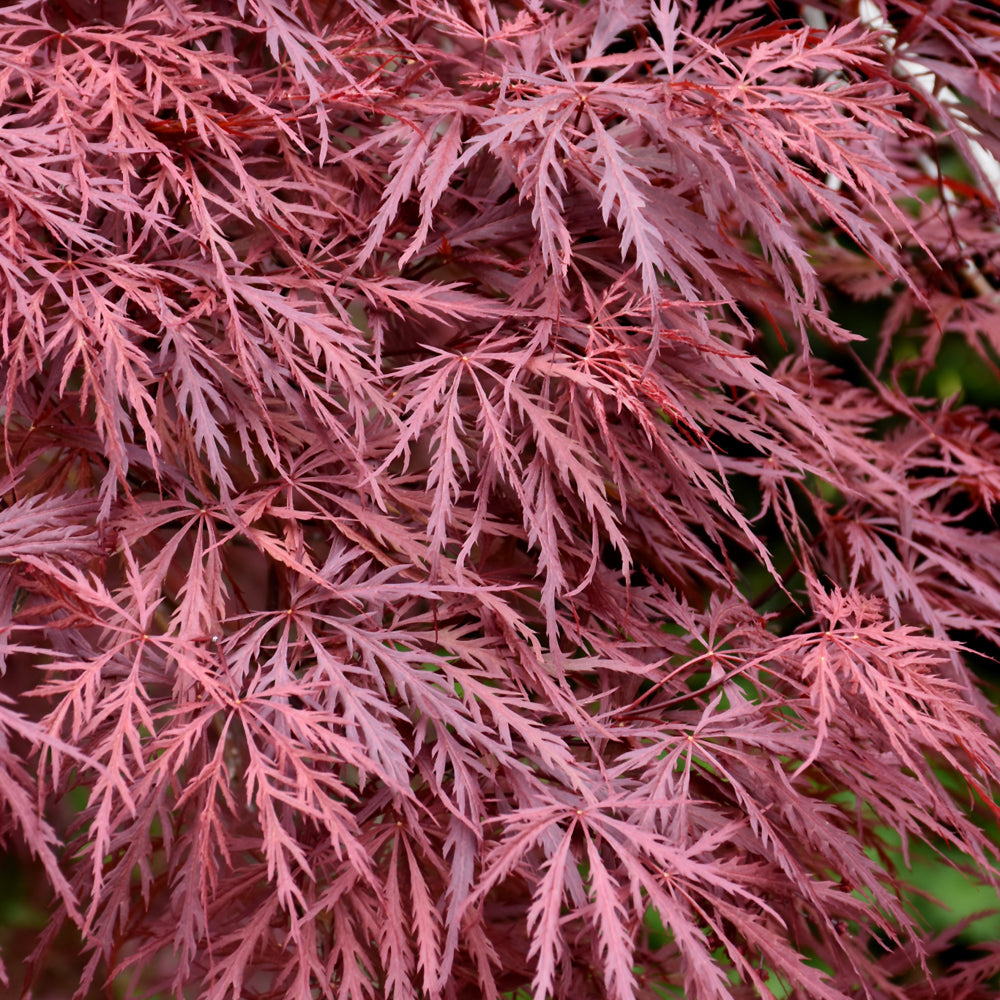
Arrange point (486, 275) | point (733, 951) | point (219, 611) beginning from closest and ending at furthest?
point (733, 951) → point (219, 611) → point (486, 275)

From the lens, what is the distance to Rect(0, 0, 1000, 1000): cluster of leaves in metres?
0.77

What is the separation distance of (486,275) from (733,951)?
70cm

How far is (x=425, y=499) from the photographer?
2.97ft

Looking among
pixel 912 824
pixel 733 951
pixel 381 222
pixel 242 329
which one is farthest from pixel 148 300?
pixel 912 824

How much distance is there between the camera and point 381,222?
2.71 feet

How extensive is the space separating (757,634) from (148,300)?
692 millimetres

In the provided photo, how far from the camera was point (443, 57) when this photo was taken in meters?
0.93

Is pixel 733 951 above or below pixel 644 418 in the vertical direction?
below

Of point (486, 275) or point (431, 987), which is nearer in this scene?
point (431, 987)

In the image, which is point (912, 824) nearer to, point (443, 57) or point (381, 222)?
point (381, 222)

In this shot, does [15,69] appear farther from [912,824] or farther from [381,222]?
[912,824]

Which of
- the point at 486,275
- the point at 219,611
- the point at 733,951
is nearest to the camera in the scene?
the point at 733,951

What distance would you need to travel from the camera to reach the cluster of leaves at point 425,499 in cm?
77

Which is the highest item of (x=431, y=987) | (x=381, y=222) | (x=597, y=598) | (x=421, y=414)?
(x=381, y=222)
